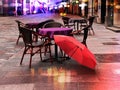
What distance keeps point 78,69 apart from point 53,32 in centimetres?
151

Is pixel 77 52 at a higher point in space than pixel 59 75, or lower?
higher

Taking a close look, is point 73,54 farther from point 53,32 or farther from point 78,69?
point 53,32

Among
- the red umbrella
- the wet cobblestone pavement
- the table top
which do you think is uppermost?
the table top

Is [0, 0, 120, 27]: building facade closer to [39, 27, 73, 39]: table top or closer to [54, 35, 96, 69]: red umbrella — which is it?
[39, 27, 73, 39]: table top

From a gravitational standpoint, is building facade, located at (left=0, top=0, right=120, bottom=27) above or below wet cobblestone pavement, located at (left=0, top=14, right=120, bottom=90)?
above

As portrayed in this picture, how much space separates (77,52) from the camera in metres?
7.66

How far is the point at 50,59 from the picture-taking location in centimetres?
877

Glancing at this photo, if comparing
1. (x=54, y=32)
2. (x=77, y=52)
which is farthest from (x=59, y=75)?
(x=54, y=32)

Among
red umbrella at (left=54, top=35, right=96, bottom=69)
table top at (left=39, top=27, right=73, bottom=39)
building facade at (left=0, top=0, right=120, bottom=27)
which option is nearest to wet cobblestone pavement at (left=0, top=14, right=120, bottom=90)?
red umbrella at (left=54, top=35, right=96, bottom=69)

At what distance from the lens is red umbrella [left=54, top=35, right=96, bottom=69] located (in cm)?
749

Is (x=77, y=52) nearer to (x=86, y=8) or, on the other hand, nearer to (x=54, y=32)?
Answer: (x=54, y=32)

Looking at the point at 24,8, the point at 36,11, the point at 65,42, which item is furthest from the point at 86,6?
the point at 65,42

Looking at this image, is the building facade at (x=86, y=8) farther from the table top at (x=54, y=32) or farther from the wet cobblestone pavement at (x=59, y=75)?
the wet cobblestone pavement at (x=59, y=75)

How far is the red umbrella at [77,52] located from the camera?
7492 mm
